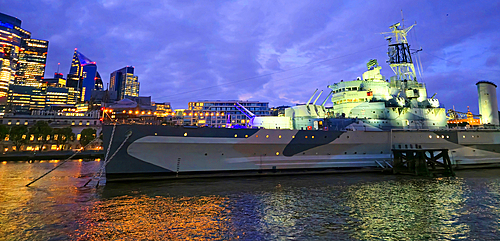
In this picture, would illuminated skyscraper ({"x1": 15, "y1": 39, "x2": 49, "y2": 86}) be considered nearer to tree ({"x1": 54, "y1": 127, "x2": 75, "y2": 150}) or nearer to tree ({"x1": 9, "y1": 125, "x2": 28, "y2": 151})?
tree ({"x1": 9, "y1": 125, "x2": 28, "y2": 151})

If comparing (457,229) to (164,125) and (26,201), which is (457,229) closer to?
(164,125)

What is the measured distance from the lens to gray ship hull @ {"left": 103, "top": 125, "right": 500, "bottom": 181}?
1500 centimetres

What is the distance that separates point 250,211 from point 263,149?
750cm

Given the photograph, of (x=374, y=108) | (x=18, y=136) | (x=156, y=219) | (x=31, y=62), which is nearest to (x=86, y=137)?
(x=18, y=136)

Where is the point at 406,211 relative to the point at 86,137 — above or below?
below

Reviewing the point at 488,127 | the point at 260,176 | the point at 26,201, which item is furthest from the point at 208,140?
the point at 488,127

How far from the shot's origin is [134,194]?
12461 mm

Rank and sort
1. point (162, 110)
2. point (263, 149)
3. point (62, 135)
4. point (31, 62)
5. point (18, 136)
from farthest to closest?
point (31, 62) < point (62, 135) < point (18, 136) < point (162, 110) < point (263, 149)

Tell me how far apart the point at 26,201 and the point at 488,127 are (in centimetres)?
3678

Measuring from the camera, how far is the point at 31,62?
139m

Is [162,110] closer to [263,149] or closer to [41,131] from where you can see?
[263,149]

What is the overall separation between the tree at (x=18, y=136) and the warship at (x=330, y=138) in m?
40.9

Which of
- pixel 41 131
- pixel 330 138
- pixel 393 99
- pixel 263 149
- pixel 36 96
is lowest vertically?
pixel 263 149

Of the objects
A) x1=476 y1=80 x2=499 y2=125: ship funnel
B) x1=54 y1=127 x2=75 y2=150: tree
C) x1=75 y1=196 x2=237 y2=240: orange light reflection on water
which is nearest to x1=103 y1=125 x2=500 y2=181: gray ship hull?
x1=75 y1=196 x2=237 y2=240: orange light reflection on water
